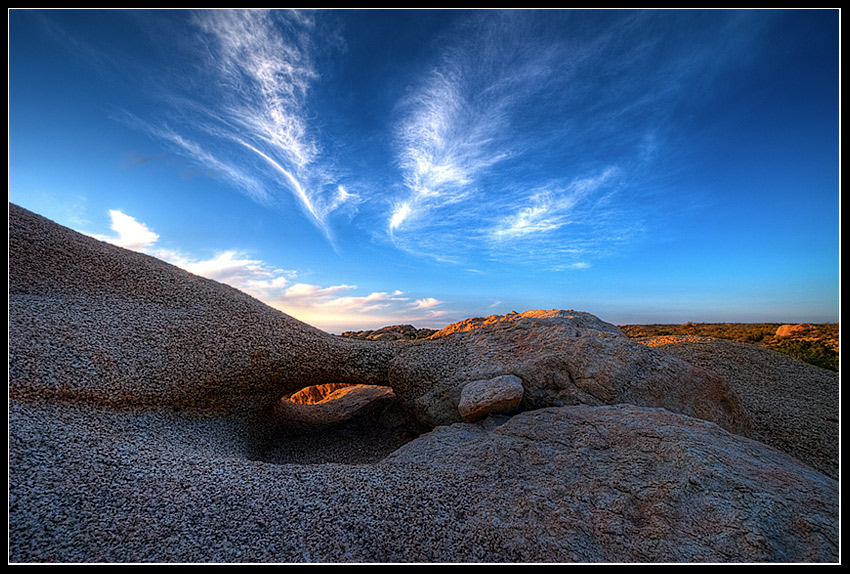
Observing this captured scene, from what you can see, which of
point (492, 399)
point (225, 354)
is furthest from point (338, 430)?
point (492, 399)

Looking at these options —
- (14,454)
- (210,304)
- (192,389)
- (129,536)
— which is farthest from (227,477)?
(210,304)

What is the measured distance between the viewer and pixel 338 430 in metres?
9.49

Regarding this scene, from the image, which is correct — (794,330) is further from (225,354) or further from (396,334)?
(225,354)

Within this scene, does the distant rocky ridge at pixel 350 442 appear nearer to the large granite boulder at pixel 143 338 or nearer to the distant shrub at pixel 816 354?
the large granite boulder at pixel 143 338

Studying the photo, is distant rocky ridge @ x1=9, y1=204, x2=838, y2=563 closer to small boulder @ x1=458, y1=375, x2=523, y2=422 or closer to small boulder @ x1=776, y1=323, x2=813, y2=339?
small boulder @ x1=458, y1=375, x2=523, y2=422

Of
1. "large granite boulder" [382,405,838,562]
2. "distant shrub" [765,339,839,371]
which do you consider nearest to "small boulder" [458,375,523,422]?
"large granite boulder" [382,405,838,562]

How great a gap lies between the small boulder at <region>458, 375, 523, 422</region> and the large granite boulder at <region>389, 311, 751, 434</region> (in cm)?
52

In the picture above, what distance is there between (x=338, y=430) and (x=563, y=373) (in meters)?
5.61

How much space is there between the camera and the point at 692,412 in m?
7.30

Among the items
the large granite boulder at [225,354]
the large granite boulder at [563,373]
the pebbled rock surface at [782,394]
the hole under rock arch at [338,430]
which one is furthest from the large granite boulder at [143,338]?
the pebbled rock surface at [782,394]

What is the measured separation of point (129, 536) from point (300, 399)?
9.67m

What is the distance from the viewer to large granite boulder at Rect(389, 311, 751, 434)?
24.0ft

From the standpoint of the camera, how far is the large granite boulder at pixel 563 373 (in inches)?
288

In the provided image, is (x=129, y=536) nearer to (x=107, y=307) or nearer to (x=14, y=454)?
(x=14, y=454)
